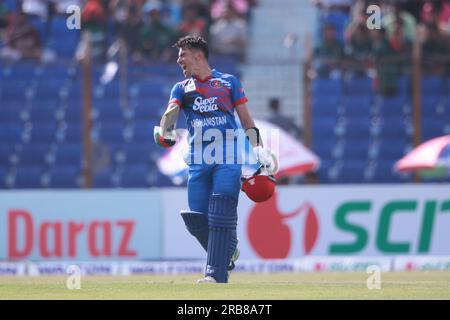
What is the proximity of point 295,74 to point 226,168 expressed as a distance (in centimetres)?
1048

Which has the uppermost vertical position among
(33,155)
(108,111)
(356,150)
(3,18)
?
(3,18)

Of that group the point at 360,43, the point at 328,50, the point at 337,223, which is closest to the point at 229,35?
the point at 328,50

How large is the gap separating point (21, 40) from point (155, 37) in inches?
115

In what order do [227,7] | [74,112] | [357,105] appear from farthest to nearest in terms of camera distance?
[227,7] → [74,112] → [357,105]

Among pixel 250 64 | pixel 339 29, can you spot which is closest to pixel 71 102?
pixel 250 64

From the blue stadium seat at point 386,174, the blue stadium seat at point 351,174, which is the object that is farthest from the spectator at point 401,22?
the blue stadium seat at point 351,174

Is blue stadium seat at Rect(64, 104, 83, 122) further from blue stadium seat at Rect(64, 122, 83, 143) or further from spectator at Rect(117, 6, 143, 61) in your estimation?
spectator at Rect(117, 6, 143, 61)

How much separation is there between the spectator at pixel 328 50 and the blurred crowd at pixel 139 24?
5.77 ft

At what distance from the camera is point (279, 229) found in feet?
66.9

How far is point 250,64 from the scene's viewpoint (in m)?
22.2

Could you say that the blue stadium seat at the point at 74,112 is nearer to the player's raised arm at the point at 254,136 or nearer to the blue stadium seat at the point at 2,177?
the blue stadium seat at the point at 2,177

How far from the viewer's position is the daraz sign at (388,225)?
20328mm

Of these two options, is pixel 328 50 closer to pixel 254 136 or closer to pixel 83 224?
pixel 83 224

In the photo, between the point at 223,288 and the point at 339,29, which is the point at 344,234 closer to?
the point at 339,29
